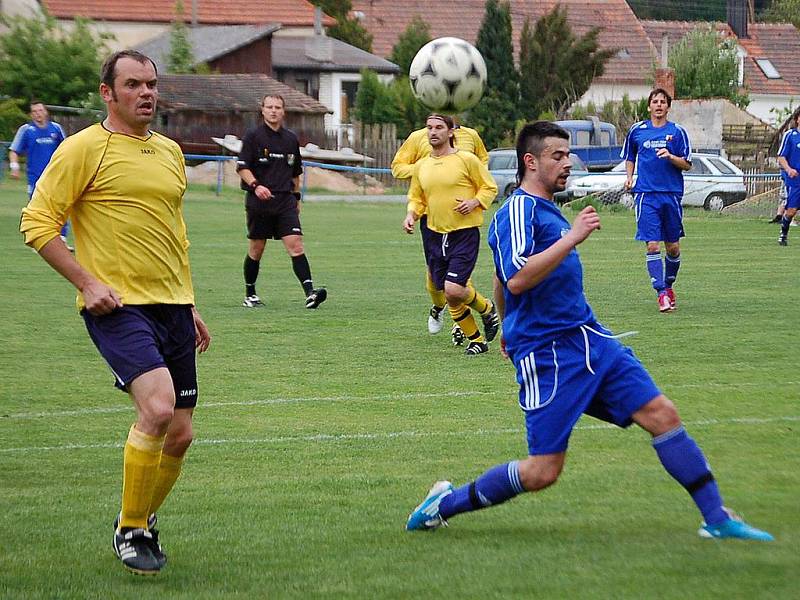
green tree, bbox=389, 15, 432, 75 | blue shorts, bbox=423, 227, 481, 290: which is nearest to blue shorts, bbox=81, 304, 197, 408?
blue shorts, bbox=423, 227, 481, 290

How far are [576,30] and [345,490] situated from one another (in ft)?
235

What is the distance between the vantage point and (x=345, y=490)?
671 centimetres

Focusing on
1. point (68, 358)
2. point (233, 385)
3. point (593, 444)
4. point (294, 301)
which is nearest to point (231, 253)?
point (294, 301)

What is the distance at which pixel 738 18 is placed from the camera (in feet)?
271

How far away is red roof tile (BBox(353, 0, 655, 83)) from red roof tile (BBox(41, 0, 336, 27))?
31.3 feet

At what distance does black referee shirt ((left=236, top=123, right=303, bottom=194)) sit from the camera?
14.4 metres

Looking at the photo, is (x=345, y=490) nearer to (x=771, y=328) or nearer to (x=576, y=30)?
(x=771, y=328)

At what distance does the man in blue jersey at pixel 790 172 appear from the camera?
72.7 ft

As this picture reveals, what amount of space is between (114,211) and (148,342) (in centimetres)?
Result: 57

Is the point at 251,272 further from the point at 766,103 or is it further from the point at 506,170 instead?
the point at 766,103

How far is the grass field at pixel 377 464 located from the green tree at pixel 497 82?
41.9 m

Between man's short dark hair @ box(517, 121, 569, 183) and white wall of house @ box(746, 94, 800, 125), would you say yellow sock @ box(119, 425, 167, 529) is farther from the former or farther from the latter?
white wall of house @ box(746, 94, 800, 125)

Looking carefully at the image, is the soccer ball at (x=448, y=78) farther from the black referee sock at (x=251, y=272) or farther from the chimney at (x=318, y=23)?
the chimney at (x=318, y=23)

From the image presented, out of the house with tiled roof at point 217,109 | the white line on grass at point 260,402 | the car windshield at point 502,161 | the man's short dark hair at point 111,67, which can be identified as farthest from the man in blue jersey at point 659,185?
the house with tiled roof at point 217,109
